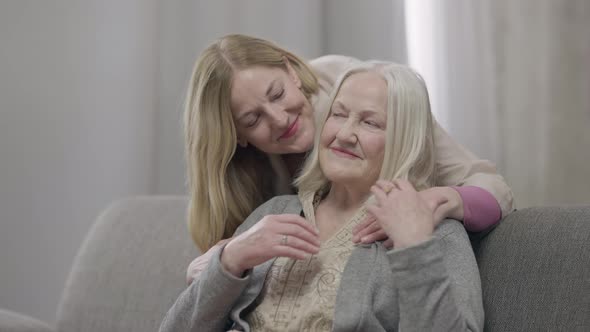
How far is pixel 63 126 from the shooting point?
280cm

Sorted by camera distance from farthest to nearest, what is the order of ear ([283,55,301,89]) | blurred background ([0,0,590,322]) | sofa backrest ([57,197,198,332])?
blurred background ([0,0,590,322]) → sofa backrest ([57,197,198,332]) → ear ([283,55,301,89])

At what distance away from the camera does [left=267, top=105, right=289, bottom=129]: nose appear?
67.1 inches

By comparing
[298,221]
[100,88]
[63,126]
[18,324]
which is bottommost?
[18,324]

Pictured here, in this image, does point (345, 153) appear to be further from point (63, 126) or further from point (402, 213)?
point (63, 126)

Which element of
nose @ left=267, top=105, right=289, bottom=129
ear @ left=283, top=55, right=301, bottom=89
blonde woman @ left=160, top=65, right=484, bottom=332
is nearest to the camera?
blonde woman @ left=160, top=65, right=484, bottom=332

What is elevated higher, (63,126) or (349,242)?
(349,242)

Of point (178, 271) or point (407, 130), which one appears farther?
point (178, 271)

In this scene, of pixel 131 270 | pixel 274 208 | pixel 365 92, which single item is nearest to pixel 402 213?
pixel 365 92

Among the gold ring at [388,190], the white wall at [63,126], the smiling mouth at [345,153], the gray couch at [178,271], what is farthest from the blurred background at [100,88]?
the gold ring at [388,190]

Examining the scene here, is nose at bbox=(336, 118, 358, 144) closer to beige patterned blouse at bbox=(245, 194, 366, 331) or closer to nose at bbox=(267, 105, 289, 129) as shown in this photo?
beige patterned blouse at bbox=(245, 194, 366, 331)

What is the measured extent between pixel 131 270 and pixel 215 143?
0.56 m

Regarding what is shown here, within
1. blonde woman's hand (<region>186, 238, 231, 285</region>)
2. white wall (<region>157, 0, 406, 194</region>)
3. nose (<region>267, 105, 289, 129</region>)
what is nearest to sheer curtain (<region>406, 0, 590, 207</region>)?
white wall (<region>157, 0, 406, 194</region>)

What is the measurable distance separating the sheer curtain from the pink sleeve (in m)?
0.75

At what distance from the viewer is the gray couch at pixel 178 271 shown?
138 cm
